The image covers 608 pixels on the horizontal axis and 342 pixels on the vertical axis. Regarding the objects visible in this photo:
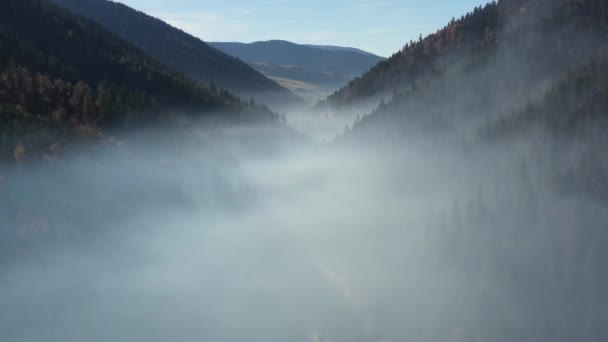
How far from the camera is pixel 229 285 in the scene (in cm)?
12550

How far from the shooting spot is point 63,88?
134500 mm

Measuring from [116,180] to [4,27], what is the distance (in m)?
84.4

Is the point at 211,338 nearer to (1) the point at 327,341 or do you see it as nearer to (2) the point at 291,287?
(1) the point at 327,341

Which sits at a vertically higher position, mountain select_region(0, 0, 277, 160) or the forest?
mountain select_region(0, 0, 277, 160)

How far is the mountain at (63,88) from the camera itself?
108 meters

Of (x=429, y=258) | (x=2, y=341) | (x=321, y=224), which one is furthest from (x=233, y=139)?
(x=2, y=341)

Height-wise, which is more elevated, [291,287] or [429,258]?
[429,258]

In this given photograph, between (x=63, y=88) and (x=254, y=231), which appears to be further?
(x=254, y=231)

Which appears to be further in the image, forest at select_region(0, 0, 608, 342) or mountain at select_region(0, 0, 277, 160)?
mountain at select_region(0, 0, 277, 160)

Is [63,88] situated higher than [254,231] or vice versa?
[63,88]

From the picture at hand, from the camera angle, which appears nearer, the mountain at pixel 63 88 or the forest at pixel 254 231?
the forest at pixel 254 231

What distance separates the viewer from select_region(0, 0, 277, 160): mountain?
108 meters

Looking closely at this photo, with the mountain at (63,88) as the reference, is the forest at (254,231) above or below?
below

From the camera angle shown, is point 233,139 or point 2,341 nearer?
point 2,341
